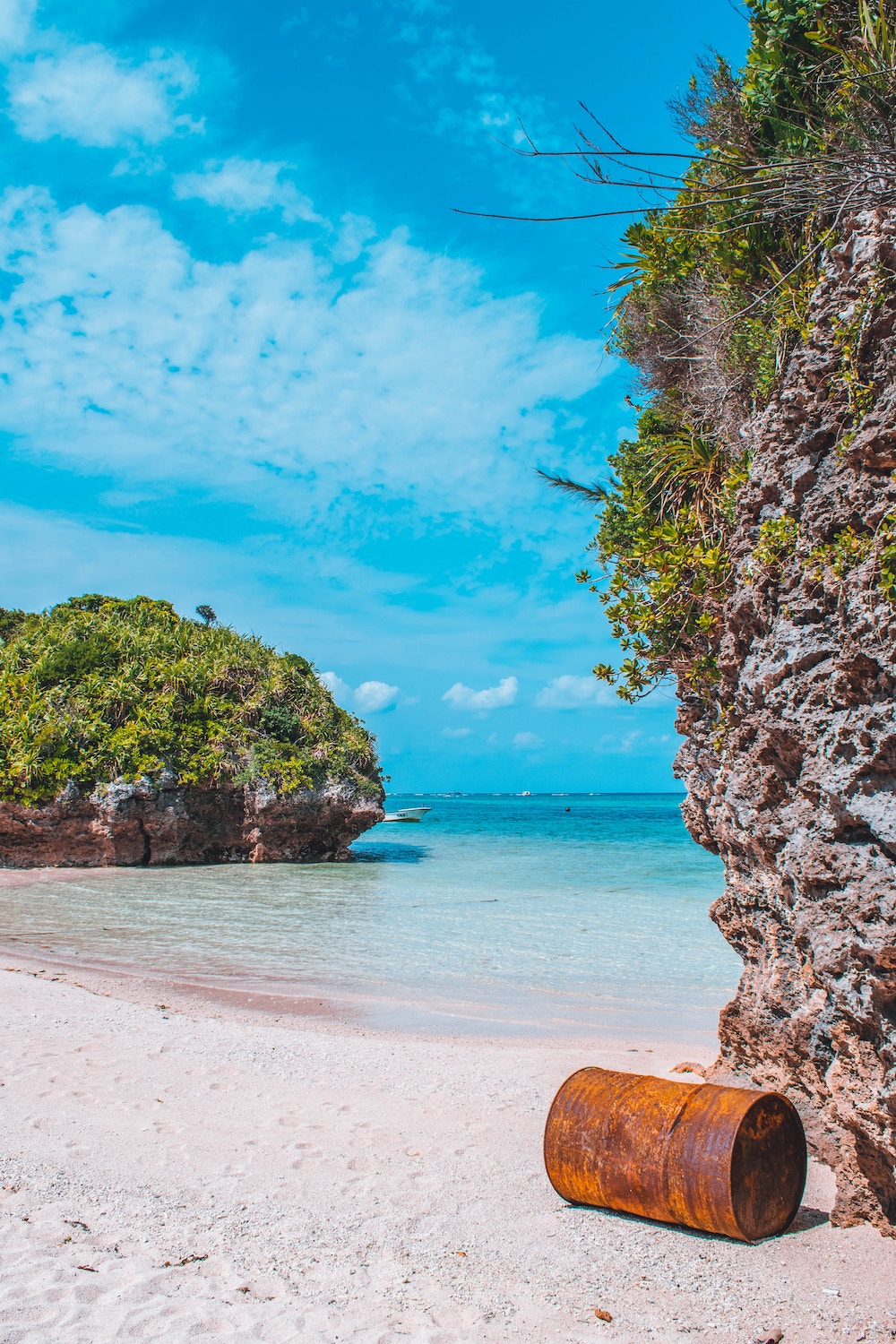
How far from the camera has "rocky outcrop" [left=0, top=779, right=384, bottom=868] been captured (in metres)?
21.8

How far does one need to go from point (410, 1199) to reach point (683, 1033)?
4367 mm

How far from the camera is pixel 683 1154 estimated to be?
3617mm

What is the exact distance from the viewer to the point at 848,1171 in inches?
151

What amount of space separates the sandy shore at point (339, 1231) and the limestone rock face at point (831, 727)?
606 mm

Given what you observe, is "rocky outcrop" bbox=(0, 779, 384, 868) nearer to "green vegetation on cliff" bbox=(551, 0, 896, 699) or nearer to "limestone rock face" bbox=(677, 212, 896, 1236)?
"green vegetation on cliff" bbox=(551, 0, 896, 699)

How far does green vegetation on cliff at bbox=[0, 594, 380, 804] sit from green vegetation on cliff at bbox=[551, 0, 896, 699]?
1831cm

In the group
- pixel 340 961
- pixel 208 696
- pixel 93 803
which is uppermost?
pixel 208 696

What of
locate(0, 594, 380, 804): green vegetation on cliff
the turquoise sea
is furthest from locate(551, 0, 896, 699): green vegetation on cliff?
locate(0, 594, 380, 804): green vegetation on cliff

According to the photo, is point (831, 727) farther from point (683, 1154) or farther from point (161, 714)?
point (161, 714)

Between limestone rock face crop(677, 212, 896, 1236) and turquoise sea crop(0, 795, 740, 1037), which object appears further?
turquoise sea crop(0, 795, 740, 1037)

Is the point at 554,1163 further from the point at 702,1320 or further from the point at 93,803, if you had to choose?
the point at 93,803

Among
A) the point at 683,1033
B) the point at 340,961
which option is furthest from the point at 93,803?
the point at 683,1033

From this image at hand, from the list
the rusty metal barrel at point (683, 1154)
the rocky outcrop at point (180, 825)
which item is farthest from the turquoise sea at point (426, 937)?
the rusty metal barrel at point (683, 1154)

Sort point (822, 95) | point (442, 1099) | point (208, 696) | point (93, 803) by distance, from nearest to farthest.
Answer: point (822, 95) < point (442, 1099) < point (93, 803) < point (208, 696)
